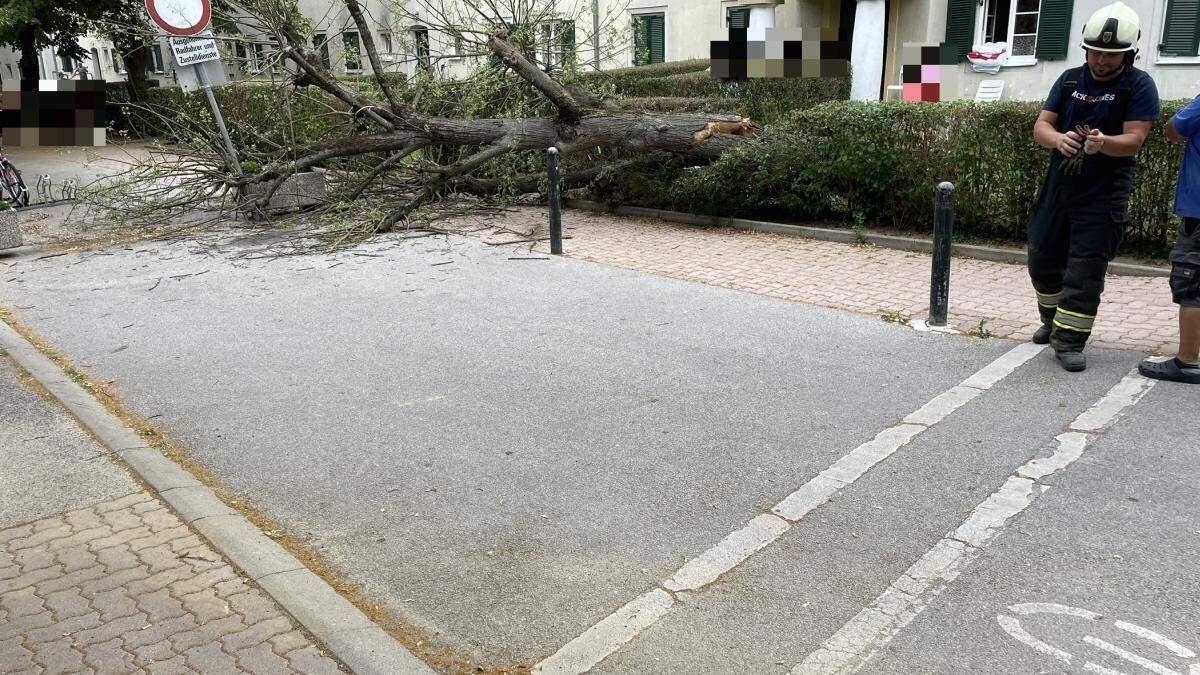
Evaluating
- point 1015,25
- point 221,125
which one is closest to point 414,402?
point 221,125

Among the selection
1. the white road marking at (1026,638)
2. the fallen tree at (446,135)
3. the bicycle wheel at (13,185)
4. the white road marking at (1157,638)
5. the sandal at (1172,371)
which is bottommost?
the white road marking at (1026,638)

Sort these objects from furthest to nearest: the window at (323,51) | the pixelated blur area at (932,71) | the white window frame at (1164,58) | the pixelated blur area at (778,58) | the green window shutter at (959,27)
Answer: the pixelated blur area at (932,71) → the green window shutter at (959,27) → the pixelated blur area at (778,58) → the white window frame at (1164,58) → the window at (323,51)

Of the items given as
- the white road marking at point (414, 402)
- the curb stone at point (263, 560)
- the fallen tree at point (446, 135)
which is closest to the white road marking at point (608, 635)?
the curb stone at point (263, 560)

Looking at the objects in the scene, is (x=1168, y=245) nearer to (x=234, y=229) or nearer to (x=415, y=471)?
(x=415, y=471)

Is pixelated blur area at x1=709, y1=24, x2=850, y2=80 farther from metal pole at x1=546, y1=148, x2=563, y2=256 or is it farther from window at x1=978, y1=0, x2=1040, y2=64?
metal pole at x1=546, y1=148, x2=563, y2=256

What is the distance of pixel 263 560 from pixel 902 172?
7.40 meters

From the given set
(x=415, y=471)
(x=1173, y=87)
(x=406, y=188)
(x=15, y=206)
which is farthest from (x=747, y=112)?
(x=15, y=206)

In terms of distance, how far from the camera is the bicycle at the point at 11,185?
14031mm

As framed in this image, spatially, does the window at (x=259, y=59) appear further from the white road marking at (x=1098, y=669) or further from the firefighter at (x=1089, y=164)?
the white road marking at (x=1098, y=669)

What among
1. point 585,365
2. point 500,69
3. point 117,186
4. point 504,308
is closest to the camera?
point 585,365

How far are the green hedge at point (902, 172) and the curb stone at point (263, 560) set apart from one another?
692 cm

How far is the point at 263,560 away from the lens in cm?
391

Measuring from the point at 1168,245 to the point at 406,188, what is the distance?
833cm

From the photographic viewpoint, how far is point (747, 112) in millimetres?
13219
